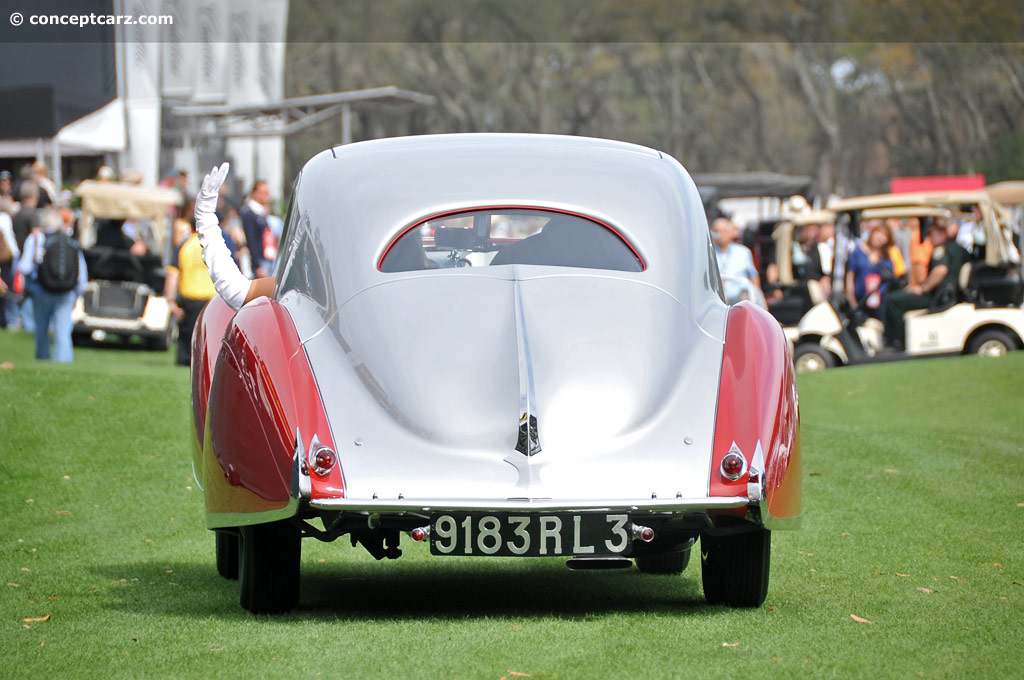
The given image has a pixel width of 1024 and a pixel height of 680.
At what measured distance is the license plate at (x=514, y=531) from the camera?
4895 millimetres

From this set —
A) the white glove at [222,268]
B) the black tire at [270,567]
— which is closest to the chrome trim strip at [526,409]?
the black tire at [270,567]

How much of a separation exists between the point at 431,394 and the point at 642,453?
2.51 ft

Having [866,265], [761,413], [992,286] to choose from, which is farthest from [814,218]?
[761,413]

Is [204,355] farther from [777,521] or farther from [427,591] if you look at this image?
[777,521]

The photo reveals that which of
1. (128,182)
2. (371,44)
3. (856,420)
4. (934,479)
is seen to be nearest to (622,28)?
(371,44)

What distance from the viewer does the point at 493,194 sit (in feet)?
19.3

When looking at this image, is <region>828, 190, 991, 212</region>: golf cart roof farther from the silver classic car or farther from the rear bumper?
the rear bumper

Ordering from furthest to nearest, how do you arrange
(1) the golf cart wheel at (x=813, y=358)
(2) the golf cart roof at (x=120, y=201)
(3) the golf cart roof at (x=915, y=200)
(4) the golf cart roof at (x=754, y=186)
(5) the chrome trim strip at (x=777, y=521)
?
(4) the golf cart roof at (x=754, y=186) < (2) the golf cart roof at (x=120, y=201) < (3) the golf cart roof at (x=915, y=200) < (1) the golf cart wheel at (x=813, y=358) < (5) the chrome trim strip at (x=777, y=521)

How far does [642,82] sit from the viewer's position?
59594 mm

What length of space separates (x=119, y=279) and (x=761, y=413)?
17.4 metres

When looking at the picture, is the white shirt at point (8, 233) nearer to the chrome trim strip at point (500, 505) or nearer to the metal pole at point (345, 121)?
the metal pole at point (345, 121)

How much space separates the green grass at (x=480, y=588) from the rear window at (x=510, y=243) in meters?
1.35

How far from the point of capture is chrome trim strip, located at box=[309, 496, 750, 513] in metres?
4.85

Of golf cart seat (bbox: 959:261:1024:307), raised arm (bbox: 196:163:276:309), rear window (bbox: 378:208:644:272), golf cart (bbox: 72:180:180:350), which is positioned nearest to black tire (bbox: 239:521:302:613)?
rear window (bbox: 378:208:644:272)
